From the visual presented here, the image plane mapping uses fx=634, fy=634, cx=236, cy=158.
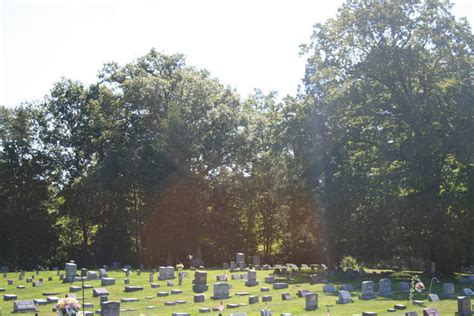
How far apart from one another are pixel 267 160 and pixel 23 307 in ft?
92.1

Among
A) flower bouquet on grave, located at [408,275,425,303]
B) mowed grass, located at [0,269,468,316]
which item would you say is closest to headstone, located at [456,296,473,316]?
mowed grass, located at [0,269,468,316]

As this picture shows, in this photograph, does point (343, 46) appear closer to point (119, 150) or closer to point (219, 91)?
point (219, 91)

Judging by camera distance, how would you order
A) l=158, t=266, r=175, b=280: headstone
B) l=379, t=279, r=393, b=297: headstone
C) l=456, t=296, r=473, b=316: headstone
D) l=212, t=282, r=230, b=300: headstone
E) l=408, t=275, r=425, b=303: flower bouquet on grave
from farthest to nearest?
1. l=158, t=266, r=175, b=280: headstone
2. l=212, t=282, r=230, b=300: headstone
3. l=379, t=279, r=393, b=297: headstone
4. l=456, t=296, r=473, b=316: headstone
5. l=408, t=275, r=425, b=303: flower bouquet on grave

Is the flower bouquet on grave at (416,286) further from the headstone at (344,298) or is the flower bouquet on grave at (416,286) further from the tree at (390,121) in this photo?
the tree at (390,121)

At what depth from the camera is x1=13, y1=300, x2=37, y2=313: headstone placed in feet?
69.3

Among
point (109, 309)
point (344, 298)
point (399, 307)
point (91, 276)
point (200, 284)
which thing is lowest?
point (399, 307)

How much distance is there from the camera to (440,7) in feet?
105

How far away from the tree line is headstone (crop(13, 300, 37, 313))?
17.8 metres

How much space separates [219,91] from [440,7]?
65.6 ft

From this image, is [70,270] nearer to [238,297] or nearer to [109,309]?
[238,297]

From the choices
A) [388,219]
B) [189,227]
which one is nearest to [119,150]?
[189,227]

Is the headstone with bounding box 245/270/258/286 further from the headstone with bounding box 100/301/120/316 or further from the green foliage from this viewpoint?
the green foliage

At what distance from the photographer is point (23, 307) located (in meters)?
21.2

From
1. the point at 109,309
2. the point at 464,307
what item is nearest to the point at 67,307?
the point at 109,309
